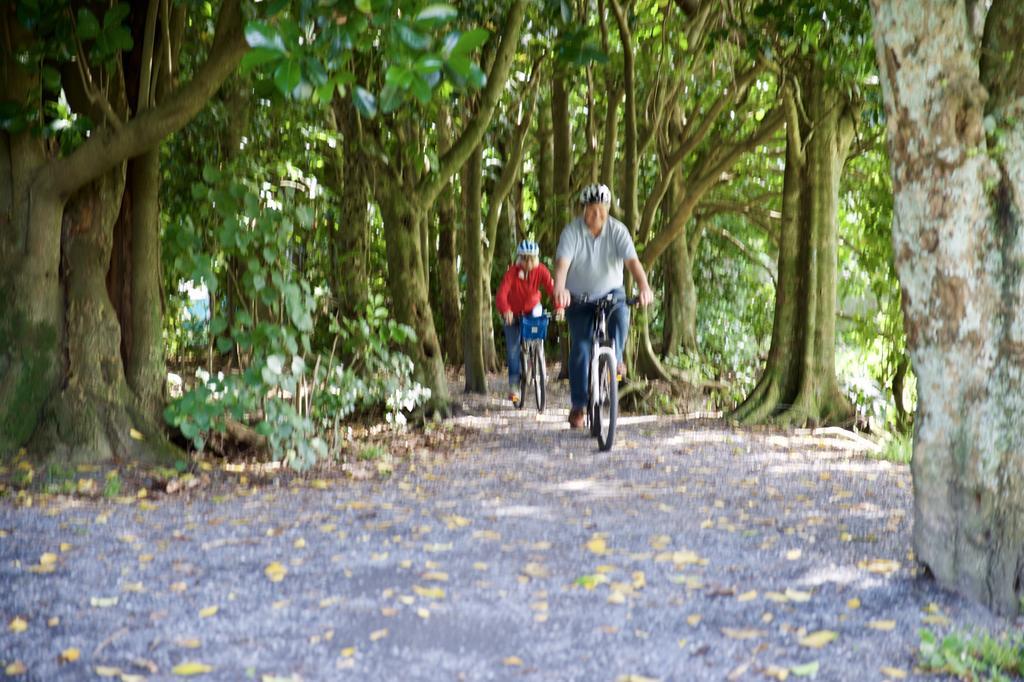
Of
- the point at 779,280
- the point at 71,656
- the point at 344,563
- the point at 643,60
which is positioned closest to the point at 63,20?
the point at 344,563

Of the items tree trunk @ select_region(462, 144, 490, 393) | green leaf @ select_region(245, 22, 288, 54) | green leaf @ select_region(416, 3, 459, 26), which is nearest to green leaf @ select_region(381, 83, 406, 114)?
green leaf @ select_region(416, 3, 459, 26)

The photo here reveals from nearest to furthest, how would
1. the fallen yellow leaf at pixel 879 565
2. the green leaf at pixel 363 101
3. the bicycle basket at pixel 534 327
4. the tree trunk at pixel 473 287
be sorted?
1. the fallen yellow leaf at pixel 879 565
2. the green leaf at pixel 363 101
3. the bicycle basket at pixel 534 327
4. the tree trunk at pixel 473 287

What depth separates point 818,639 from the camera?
407 centimetres

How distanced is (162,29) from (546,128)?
12440 millimetres

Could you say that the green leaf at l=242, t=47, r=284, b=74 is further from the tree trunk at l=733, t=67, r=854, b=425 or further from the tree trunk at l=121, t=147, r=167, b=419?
the tree trunk at l=733, t=67, r=854, b=425

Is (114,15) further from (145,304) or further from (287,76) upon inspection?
(287,76)

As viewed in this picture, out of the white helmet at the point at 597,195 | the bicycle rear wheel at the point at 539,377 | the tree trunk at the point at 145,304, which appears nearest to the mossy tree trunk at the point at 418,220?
the bicycle rear wheel at the point at 539,377

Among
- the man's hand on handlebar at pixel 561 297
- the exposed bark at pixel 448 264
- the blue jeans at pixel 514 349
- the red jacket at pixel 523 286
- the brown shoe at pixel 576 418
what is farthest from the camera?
A: the exposed bark at pixel 448 264

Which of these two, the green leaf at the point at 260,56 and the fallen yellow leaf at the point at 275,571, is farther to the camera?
the fallen yellow leaf at the point at 275,571

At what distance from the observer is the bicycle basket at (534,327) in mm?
12195

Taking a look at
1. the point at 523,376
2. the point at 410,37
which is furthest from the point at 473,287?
the point at 410,37

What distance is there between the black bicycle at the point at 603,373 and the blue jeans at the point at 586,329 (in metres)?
0.04

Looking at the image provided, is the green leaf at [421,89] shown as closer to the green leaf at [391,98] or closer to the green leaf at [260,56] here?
the green leaf at [391,98]

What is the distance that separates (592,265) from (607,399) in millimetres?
1146
